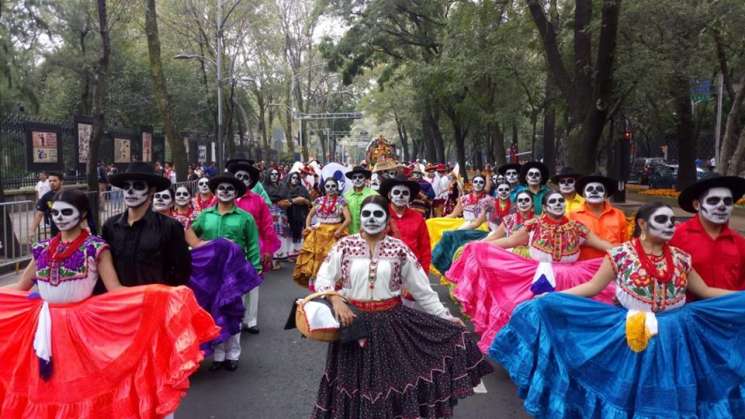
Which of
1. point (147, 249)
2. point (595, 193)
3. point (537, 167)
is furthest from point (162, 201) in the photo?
point (537, 167)

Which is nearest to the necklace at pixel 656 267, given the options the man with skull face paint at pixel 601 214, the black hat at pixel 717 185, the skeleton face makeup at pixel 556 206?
the black hat at pixel 717 185

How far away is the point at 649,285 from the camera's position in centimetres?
458

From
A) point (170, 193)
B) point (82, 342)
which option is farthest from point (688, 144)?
point (82, 342)

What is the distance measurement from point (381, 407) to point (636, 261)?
193 centimetres

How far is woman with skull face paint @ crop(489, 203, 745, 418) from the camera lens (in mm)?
4418

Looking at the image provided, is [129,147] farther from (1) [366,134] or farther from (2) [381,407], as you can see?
(1) [366,134]

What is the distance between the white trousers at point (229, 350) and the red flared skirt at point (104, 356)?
237cm

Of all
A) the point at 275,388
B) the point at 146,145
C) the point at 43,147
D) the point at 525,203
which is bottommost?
the point at 275,388

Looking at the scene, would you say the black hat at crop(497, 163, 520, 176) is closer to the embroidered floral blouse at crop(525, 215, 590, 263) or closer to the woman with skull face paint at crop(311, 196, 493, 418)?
the embroidered floral blouse at crop(525, 215, 590, 263)

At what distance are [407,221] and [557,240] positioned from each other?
5.03 feet

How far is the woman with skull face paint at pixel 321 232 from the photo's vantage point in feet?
31.6

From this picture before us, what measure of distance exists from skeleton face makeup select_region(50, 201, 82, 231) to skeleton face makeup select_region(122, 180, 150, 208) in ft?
2.16

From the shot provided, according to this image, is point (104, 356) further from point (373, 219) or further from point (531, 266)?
point (531, 266)

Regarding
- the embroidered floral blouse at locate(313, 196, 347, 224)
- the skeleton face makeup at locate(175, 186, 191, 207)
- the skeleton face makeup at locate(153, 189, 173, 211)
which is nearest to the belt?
the skeleton face makeup at locate(153, 189, 173, 211)
